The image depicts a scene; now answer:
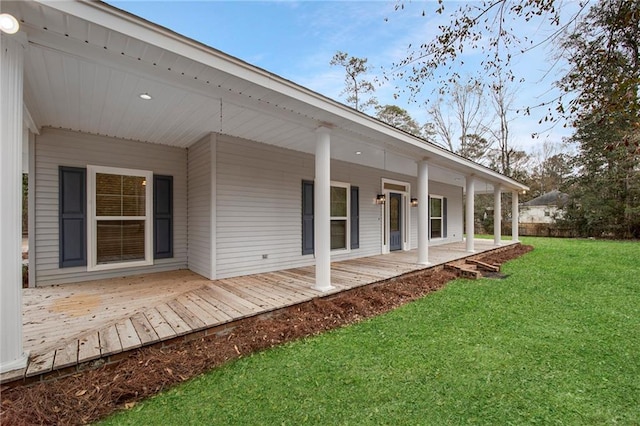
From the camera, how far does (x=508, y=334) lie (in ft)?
11.1

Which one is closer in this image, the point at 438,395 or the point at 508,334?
the point at 438,395

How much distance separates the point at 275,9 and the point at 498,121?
2125 cm

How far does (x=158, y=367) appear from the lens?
8.20ft

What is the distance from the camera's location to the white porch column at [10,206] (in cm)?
205

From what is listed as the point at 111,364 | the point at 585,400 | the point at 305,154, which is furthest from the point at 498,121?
the point at 111,364

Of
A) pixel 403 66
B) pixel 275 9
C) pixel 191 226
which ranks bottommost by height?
pixel 191 226

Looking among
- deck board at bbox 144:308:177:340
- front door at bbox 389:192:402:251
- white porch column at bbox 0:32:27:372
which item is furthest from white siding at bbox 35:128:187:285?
front door at bbox 389:192:402:251

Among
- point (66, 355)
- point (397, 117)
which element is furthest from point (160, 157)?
point (397, 117)

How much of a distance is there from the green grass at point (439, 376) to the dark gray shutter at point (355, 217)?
11.2ft

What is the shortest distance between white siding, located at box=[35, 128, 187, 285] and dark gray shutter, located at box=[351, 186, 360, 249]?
414 centimetres

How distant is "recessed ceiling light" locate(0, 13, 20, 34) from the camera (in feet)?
6.40

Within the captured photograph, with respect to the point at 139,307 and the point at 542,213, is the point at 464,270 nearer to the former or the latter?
the point at 139,307

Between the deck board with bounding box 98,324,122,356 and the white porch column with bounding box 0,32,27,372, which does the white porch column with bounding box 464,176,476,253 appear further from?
the white porch column with bounding box 0,32,27,372

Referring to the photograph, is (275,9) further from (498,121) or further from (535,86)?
(498,121)
